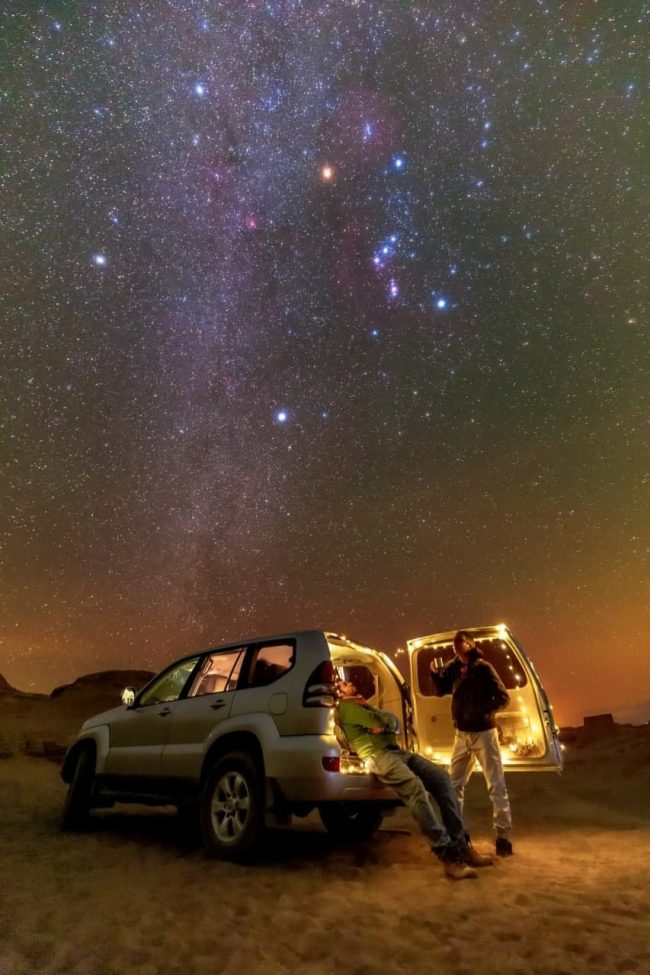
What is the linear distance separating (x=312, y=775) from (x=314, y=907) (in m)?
0.96

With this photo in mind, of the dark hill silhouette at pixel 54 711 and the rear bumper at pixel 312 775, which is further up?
the dark hill silhouette at pixel 54 711

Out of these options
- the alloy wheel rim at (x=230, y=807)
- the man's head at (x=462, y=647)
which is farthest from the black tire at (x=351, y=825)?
the man's head at (x=462, y=647)

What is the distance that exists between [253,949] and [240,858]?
196 centimetres

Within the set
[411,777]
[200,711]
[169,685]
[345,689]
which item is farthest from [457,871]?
[169,685]

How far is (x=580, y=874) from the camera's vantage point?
5.18 m

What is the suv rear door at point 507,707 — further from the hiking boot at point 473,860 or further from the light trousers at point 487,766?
the hiking boot at point 473,860

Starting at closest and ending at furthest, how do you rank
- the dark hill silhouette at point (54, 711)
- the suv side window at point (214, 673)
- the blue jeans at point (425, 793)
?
1. the blue jeans at point (425, 793)
2. the suv side window at point (214, 673)
3. the dark hill silhouette at point (54, 711)

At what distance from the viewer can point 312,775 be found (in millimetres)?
4996

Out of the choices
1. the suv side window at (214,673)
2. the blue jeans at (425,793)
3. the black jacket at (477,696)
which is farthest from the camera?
the suv side window at (214,673)

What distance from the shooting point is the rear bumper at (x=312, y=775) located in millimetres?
4988

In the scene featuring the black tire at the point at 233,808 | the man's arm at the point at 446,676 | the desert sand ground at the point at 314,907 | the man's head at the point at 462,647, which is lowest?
the desert sand ground at the point at 314,907

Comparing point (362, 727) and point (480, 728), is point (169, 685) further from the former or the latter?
point (480, 728)

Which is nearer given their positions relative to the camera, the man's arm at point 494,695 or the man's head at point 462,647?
the man's arm at point 494,695

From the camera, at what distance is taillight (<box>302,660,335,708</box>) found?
207 inches
